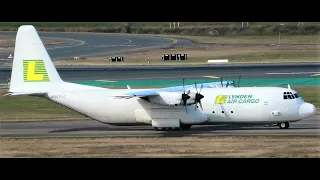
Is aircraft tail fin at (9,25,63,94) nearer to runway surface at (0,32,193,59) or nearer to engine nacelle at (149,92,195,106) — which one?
engine nacelle at (149,92,195,106)

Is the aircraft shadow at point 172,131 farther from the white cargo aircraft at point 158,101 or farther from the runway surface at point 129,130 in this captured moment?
the white cargo aircraft at point 158,101

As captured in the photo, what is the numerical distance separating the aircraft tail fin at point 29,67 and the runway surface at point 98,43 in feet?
188

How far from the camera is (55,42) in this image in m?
127

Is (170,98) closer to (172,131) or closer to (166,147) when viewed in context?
(172,131)

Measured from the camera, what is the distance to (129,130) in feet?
146

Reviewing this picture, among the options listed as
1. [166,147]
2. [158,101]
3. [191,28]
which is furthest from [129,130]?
[191,28]

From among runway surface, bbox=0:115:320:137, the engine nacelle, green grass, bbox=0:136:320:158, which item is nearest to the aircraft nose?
runway surface, bbox=0:115:320:137

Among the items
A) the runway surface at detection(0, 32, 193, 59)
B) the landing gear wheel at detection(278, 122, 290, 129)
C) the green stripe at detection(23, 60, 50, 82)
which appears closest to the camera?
the landing gear wheel at detection(278, 122, 290, 129)

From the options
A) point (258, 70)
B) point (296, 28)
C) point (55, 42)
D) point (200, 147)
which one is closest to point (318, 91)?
point (258, 70)

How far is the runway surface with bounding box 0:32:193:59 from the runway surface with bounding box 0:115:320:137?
56265 mm

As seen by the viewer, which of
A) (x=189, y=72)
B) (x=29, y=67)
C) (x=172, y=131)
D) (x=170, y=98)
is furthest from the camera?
(x=189, y=72)

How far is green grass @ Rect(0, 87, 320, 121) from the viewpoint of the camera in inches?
2060

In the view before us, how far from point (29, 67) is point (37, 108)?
41.1 ft

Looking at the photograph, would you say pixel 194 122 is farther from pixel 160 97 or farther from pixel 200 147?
pixel 200 147
